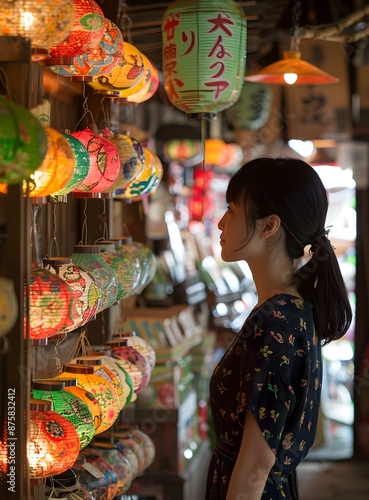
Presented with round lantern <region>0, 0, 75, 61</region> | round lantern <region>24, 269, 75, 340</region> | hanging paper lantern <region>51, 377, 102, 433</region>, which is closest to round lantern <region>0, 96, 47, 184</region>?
round lantern <region>0, 0, 75, 61</region>

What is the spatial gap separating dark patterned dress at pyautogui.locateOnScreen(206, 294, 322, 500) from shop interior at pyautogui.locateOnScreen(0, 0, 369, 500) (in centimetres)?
51

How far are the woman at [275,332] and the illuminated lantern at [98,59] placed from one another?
0.68 metres

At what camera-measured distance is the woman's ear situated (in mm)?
2822

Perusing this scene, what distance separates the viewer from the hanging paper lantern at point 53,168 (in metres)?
2.55

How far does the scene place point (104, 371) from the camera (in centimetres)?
347

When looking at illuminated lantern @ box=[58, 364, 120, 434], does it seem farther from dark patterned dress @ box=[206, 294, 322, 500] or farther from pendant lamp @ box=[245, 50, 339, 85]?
pendant lamp @ box=[245, 50, 339, 85]

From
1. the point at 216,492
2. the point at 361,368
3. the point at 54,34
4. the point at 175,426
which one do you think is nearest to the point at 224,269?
the point at 361,368

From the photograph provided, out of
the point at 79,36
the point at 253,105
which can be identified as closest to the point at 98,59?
the point at 79,36

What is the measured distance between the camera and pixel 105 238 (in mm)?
3949

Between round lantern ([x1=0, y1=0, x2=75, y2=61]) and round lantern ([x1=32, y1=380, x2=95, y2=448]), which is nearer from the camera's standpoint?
round lantern ([x1=0, y1=0, x2=75, y2=61])

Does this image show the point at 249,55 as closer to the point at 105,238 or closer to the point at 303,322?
the point at 105,238

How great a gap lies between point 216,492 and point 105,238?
55.1 inches

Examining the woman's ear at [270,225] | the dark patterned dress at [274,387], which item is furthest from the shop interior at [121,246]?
the woman's ear at [270,225]

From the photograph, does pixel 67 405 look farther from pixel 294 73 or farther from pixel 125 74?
pixel 294 73
